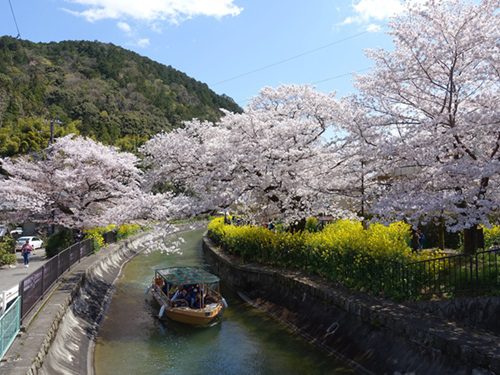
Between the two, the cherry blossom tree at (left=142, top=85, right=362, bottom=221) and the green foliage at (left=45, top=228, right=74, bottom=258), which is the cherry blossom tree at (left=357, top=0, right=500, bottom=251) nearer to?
the cherry blossom tree at (left=142, top=85, right=362, bottom=221)

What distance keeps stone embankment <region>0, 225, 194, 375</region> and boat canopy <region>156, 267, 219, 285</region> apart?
186cm

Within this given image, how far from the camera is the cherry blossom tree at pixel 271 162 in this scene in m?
18.8

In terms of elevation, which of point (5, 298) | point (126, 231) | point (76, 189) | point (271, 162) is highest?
point (271, 162)

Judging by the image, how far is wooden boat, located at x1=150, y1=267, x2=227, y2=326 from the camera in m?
18.5

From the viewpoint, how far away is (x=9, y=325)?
10.6 meters

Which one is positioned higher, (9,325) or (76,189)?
(76,189)

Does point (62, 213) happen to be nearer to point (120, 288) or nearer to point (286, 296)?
point (120, 288)

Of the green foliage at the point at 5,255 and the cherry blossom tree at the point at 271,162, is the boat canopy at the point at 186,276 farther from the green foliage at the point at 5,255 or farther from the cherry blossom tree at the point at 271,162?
the green foliage at the point at 5,255

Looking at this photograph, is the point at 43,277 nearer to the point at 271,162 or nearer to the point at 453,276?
the point at 271,162

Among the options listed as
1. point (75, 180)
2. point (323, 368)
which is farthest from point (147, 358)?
point (75, 180)

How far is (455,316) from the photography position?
11.8 metres

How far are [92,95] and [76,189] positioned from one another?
93.6 metres

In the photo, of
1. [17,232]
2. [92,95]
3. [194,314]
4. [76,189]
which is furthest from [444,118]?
[92,95]

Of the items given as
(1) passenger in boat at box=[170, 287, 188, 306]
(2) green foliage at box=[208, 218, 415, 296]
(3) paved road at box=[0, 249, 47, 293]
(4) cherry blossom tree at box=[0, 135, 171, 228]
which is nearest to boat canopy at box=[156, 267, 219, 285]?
(1) passenger in boat at box=[170, 287, 188, 306]
